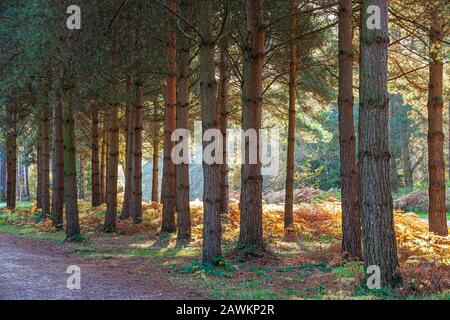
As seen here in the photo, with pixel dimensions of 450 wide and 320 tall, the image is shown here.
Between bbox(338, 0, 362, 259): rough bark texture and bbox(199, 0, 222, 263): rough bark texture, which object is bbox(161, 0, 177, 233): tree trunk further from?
bbox(338, 0, 362, 259): rough bark texture

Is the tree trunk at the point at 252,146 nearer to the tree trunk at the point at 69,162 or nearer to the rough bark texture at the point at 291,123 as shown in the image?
the rough bark texture at the point at 291,123

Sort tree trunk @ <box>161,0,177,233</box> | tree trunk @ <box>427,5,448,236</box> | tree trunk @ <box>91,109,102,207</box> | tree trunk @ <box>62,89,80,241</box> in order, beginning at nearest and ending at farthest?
tree trunk @ <box>427,5,448,236</box> < tree trunk @ <box>62,89,80,241</box> < tree trunk @ <box>161,0,177,233</box> < tree trunk @ <box>91,109,102,207</box>

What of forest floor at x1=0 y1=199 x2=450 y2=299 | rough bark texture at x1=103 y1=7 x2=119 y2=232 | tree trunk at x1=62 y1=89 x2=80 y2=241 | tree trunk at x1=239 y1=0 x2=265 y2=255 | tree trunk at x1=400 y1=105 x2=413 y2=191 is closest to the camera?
forest floor at x1=0 y1=199 x2=450 y2=299

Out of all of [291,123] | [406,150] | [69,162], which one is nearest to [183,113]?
[69,162]

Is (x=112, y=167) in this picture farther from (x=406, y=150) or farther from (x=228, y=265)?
(x=406, y=150)

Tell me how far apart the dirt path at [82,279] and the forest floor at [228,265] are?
2 cm

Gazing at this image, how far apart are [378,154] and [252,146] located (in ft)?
12.3

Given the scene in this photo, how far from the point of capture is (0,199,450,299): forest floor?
24.6ft

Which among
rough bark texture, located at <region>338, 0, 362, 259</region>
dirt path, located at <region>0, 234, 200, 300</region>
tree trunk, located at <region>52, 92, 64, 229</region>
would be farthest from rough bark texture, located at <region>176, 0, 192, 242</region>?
tree trunk, located at <region>52, 92, 64, 229</region>

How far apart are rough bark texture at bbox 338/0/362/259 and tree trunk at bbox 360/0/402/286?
3.20 m

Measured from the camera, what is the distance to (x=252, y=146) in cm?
1059

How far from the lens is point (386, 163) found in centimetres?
724

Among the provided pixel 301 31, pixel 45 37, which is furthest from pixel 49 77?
pixel 301 31

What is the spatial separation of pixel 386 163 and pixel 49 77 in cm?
1144
